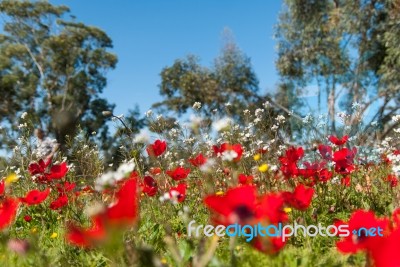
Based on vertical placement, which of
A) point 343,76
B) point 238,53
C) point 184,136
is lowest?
point 184,136

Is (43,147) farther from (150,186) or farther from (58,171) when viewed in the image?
(150,186)

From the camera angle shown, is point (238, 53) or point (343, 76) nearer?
point (343, 76)

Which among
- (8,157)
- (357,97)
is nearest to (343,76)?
(357,97)

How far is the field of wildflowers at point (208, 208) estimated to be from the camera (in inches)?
34.6

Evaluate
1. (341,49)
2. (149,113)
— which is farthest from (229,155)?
(341,49)

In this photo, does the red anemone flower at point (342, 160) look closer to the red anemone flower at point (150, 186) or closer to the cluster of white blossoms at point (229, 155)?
the red anemone flower at point (150, 186)

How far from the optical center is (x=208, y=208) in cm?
257

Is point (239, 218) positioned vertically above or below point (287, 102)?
below

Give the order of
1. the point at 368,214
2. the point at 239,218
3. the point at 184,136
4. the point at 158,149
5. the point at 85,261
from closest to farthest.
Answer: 1. the point at 239,218
2. the point at 368,214
3. the point at 85,261
4. the point at 158,149
5. the point at 184,136

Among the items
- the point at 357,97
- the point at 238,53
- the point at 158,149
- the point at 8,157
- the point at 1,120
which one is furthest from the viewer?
the point at 238,53

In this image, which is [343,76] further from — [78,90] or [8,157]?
[8,157]

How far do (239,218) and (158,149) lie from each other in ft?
4.91

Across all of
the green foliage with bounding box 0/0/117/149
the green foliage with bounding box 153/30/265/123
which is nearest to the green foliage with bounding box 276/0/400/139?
the green foliage with bounding box 153/30/265/123

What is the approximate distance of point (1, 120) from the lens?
76.6 ft
